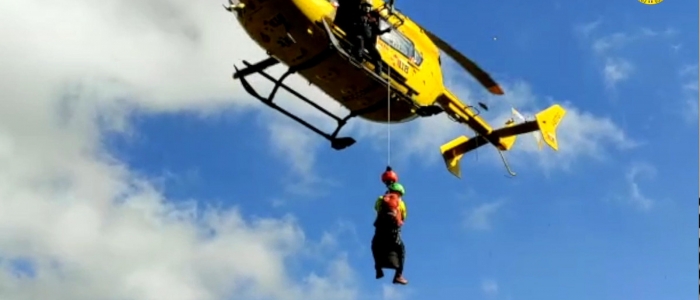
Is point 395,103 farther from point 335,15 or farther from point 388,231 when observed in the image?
point 388,231

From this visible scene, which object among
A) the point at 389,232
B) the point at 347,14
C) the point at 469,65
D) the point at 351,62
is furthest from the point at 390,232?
the point at 469,65

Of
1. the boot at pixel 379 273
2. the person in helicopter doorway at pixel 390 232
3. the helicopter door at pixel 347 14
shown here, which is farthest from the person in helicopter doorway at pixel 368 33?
the boot at pixel 379 273

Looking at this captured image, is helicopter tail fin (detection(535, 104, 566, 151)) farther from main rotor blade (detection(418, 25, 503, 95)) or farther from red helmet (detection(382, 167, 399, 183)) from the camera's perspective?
red helmet (detection(382, 167, 399, 183))

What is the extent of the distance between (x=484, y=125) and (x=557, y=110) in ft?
7.25

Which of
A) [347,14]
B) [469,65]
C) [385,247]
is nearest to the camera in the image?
[385,247]

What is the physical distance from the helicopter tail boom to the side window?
315 cm

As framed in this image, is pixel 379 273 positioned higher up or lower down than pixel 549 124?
lower down

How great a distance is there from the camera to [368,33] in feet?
55.0

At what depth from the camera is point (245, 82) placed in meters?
17.9

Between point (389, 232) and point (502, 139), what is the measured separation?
21.8ft

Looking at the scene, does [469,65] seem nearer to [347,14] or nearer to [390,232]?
[347,14]

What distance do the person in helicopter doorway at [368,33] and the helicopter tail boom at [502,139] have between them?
4514 mm

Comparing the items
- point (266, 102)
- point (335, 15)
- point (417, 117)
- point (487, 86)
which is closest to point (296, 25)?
point (335, 15)

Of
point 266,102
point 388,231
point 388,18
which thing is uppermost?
point 388,18
